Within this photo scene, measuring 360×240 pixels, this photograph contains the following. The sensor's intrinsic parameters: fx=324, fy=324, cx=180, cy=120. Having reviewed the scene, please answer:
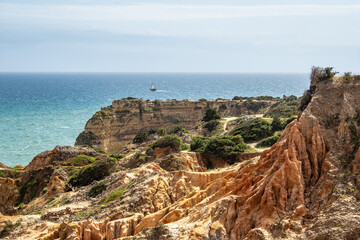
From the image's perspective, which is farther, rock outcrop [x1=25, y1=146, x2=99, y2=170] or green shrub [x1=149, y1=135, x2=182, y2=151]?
rock outcrop [x1=25, y1=146, x2=99, y2=170]

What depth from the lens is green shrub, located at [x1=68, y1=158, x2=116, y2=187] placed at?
110ft

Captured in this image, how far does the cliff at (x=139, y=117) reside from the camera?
68250 millimetres

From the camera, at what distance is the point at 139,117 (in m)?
75.1

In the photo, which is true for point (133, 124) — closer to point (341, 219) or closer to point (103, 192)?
point (103, 192)

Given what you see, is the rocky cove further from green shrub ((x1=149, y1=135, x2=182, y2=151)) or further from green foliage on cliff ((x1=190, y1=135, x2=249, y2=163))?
green shrub ((x1=149, y1=135, x2=182, y2=151))

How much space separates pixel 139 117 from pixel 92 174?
41454mm

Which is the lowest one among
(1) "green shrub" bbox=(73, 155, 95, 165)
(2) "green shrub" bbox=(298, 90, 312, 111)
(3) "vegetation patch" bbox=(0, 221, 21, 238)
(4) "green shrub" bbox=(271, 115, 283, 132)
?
(1) "green shrub" bbox=(73, 155, 95, 165)

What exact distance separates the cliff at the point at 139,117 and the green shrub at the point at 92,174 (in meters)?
32.1

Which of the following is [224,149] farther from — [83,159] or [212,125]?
[212,125]

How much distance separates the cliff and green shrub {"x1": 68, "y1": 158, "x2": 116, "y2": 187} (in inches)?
1263

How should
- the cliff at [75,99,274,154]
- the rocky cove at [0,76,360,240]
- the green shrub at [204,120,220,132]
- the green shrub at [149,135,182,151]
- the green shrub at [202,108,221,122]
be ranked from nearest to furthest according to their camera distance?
the rocky cove at [0,76,360,240]
the green shrub at [149,135,182,151]
the green shrub at [204,120,220,132]
the green shrub at [202,108,221,122]
the cliff at [75,99,274,154]

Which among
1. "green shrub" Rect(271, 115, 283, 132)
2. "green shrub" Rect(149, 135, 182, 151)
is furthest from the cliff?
"green shrub" Rect(149, 135, 182, 151)

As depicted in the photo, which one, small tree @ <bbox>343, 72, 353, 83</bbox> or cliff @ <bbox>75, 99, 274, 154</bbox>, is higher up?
small tree @ <bbox>343, 72, 353, 83</bbox>

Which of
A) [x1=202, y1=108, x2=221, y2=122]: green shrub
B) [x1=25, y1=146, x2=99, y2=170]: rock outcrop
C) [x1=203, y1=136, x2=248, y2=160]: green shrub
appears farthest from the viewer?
[x1=202, y1=108, x2=221, y2=122]: green shrub
